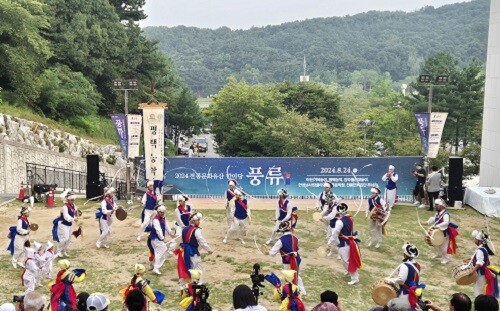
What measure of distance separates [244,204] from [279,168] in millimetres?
6469

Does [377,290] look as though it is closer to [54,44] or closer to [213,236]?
[213,236]

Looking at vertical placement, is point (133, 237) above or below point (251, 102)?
below

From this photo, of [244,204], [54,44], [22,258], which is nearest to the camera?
[22,258]

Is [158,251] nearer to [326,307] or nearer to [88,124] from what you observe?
[326,307]

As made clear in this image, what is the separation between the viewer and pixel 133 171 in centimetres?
2366

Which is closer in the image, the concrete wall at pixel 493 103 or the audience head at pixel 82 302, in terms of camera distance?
the audience head at pixel 82 302

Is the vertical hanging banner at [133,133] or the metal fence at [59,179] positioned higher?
the vertical hanging banner at [133,133]

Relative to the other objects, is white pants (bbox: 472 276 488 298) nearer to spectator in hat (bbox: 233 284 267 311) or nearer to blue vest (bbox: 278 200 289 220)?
blue vest (bbox: 278 200 289 220)

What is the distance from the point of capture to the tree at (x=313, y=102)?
155ft

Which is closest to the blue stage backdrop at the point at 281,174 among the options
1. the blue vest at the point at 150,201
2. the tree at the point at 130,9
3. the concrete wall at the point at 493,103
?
the concrete wall at the point at 493,103

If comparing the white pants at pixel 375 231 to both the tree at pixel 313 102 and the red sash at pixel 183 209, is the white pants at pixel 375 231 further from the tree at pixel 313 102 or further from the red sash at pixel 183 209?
the tree at pixel 313 102

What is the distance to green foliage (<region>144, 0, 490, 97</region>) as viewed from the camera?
156 m

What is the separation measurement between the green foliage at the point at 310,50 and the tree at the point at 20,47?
4377 inches

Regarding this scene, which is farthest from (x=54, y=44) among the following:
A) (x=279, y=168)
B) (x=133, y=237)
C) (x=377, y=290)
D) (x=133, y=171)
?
(x=377, y=290)
